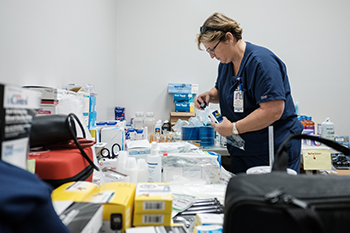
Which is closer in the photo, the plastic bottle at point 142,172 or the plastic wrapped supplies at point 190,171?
the plastic bottle at point 142,172

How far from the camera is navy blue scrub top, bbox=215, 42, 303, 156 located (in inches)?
45.3

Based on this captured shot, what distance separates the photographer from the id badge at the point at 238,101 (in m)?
1.29

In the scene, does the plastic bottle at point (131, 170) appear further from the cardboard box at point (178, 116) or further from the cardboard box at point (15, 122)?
the cardboard box at point (178, 116)

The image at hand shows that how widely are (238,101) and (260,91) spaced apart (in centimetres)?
16

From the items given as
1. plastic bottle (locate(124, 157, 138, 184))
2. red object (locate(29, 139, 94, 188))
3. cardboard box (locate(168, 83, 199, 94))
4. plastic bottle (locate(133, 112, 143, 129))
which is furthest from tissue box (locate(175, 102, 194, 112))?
red object (locate(29, 139, 94, 188))

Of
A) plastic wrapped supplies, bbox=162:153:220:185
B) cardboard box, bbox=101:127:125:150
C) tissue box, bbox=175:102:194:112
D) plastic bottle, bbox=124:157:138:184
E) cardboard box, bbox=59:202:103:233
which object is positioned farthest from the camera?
tissue box, bbox=175:102:194:112

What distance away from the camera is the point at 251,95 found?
1261 millimetres

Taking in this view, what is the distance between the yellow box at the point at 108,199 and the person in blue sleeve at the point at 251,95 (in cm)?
92

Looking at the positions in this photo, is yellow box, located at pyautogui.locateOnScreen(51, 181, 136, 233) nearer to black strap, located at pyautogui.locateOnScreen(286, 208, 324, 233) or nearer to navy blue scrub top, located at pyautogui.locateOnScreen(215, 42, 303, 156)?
black strap, located at pyautogui.locateOnScreen(286, 208, 324, 233)

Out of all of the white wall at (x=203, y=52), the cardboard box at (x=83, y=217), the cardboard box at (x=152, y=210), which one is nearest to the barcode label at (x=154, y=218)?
the cardboard box at (x=152, y=210)

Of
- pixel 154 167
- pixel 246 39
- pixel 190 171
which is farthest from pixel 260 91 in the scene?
pixel 246 39

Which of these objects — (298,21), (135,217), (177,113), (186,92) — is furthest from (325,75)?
(135,217)

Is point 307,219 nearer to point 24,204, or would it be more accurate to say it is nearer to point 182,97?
point 24,204

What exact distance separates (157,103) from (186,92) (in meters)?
0.48
